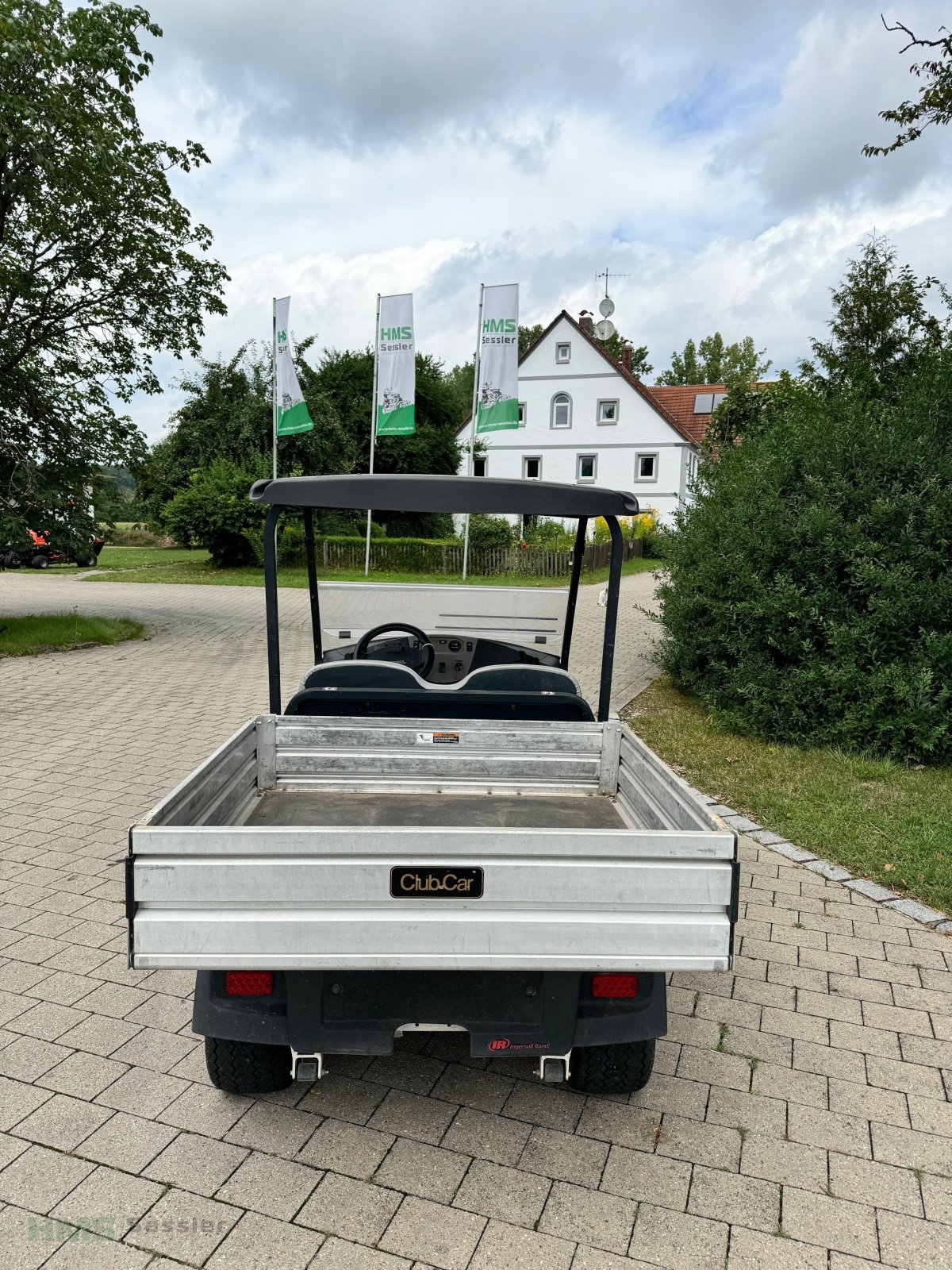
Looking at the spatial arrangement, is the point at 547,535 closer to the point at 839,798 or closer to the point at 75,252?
the point at 75,252

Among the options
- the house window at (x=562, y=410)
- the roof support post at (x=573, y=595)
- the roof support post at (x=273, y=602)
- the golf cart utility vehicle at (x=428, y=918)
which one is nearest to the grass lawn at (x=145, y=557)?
the house window at (x=562, y=410)

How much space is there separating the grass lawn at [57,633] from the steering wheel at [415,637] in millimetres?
8567

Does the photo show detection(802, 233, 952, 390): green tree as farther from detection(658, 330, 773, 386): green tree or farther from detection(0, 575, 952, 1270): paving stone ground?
detection(658, 330, 773, 386): green tree

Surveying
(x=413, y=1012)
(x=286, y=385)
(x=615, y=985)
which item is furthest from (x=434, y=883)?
(x=286, y=385)

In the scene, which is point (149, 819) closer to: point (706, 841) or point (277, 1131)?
point (277, 1131)

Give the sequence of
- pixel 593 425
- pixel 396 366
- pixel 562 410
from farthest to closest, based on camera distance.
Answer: pixel 562 410, pixel 593 425, pixel 396 366

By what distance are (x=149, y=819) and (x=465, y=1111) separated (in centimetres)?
134

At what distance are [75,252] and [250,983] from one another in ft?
39.9

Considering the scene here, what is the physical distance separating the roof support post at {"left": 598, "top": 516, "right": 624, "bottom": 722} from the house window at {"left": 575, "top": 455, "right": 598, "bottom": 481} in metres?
38.6

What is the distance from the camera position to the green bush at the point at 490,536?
26.1m

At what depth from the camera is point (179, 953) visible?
2170 mm

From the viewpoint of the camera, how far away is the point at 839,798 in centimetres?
571

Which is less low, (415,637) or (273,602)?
(273,602)

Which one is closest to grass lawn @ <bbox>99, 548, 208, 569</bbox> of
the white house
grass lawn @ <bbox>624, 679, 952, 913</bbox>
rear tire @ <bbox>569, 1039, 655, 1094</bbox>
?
the white house
